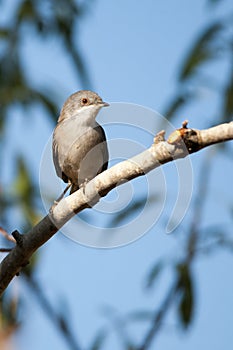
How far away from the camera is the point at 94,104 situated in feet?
24.7

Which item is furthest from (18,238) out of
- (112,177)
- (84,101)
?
(84,101)

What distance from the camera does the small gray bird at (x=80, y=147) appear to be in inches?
274

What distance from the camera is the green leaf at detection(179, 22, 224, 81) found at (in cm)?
781

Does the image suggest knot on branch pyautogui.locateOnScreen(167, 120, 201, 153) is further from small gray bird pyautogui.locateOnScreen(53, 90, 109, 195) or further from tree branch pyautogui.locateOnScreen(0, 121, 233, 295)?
small gray bird pyautogui.locateOnScreen(53, 90, 109, 195)

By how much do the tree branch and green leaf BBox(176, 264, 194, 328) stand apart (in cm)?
282

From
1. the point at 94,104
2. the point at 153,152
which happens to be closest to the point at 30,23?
the point at 94,104

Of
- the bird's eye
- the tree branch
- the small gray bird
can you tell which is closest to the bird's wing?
the small gray bird

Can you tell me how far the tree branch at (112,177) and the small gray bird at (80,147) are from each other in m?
1.77

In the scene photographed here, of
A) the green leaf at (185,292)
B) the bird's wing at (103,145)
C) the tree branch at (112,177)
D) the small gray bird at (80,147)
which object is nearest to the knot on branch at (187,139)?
the tree branch at (112,177)

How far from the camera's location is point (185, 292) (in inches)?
305

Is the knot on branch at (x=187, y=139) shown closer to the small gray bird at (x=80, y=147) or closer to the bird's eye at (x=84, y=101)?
the small gray bird at (x=80, y=147)

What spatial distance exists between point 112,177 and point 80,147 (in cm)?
251

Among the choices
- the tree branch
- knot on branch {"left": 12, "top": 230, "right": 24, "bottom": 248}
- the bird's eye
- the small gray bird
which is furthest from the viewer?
the bird's eye

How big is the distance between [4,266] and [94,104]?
270cm
